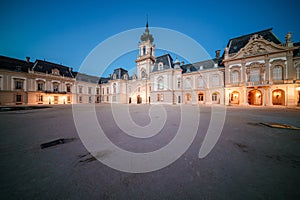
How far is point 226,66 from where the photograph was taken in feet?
64.1

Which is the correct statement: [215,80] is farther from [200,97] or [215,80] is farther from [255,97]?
[255,97]

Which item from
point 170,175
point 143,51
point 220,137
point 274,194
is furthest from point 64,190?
point 143,51

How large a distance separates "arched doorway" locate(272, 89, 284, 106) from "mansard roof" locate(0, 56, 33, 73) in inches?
2094

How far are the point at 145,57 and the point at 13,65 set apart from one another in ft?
103

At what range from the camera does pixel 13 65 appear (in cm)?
2323

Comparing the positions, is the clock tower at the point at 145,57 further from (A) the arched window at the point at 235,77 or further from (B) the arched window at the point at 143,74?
(A) the arched window at the point at 235,77

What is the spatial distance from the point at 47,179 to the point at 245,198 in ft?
10.7

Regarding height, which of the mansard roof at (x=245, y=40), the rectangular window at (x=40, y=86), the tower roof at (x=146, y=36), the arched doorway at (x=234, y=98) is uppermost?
the tower roof at (x=146, y=36)

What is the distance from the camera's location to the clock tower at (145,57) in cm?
2836

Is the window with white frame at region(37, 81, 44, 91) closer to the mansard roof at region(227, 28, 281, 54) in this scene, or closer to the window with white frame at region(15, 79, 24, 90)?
the window with white frame at region(15, 79, 24, 90)

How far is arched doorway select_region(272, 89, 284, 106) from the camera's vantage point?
16298mm

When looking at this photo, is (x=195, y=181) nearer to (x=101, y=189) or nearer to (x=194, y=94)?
(x=101, y=189)

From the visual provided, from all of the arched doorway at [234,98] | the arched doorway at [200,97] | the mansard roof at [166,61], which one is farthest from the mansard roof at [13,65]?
the arched doorway at [234,98]

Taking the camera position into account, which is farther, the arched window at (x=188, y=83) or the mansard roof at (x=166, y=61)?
the mansard roof at (x=166, y=61)
